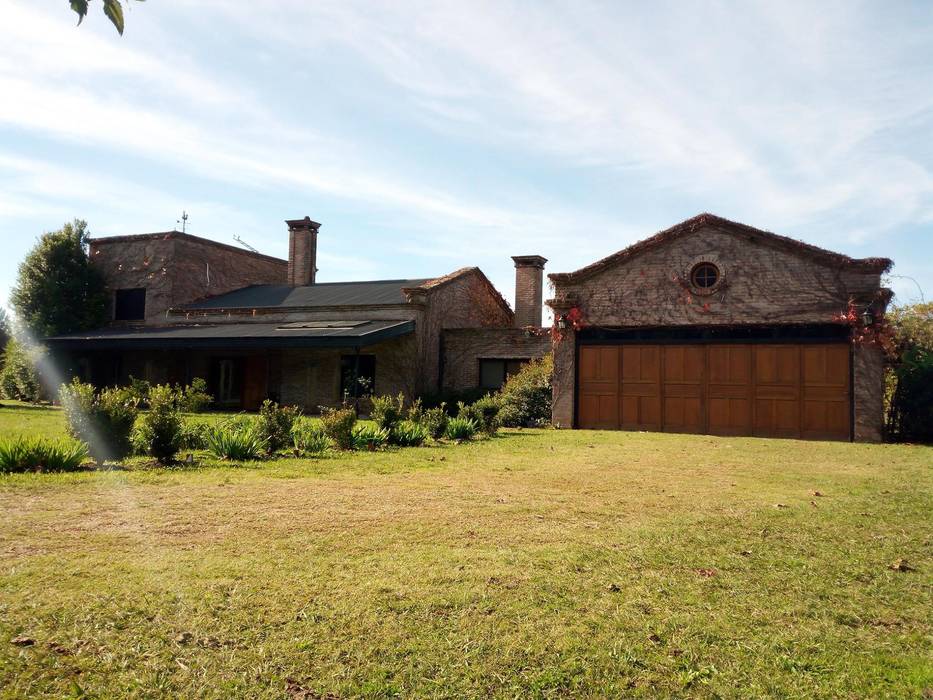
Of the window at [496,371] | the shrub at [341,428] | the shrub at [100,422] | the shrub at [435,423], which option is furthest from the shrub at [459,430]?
the window at [496,371]

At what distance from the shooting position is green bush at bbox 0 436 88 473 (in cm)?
841

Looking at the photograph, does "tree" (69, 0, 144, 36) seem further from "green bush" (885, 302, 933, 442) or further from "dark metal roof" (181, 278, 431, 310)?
"dark metal roof" (181, 278, 431, 310)

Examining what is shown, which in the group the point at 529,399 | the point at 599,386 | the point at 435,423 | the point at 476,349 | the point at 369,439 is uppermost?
the point at 476,349

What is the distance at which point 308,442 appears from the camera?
1152 centimetres

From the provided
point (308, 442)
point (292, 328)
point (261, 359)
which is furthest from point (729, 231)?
point (261, 359)

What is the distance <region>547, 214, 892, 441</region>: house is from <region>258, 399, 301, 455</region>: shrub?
9.55 m

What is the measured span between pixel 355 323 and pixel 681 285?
10.9m

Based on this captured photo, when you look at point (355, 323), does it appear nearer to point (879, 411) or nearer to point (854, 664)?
point (879, 411)

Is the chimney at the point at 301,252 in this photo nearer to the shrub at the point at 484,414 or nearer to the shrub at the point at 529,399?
the shrub at the point at 529,399

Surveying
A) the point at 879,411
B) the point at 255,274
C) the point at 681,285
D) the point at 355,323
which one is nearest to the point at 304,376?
the point at 355,323

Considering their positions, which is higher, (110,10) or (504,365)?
(110,10)

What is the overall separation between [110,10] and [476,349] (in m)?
22.0

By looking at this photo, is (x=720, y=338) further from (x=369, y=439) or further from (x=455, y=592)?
(x=455, y=592)

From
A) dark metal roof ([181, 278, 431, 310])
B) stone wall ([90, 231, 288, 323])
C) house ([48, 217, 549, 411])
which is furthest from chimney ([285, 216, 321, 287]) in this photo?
stone wall ([90, 231, 288, 323])
